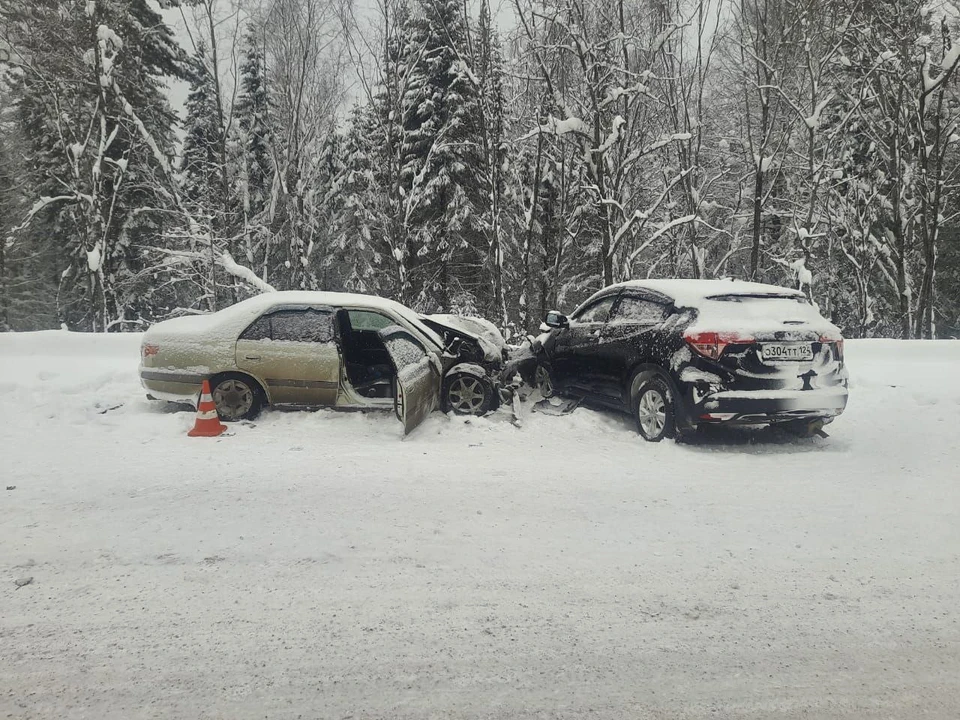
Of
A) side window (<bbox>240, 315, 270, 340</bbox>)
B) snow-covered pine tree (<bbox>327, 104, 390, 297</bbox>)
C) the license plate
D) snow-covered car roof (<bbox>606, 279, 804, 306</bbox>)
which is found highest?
snow-covered pine tree (<bbox>327, 104, 390, 297</bbox>)

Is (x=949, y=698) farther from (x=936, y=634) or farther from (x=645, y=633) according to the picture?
(x=645, y=633)

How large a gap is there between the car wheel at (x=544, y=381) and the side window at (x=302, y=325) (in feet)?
9.97

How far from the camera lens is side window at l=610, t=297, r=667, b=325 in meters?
6.64

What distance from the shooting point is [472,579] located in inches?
130

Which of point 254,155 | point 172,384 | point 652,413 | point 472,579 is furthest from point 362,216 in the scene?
point 472,579

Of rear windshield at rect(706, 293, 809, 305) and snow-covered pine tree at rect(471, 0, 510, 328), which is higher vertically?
snow-covered pine tree at rect(471, 0, 510, 328)

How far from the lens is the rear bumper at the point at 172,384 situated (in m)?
6.89

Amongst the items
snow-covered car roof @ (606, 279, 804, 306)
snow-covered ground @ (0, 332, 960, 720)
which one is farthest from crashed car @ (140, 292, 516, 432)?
snow-covered car roof @ (606, 279, 804, 306)

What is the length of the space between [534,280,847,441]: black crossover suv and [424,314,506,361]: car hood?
146 cm

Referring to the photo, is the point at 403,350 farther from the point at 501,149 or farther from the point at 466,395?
the point at 501,149

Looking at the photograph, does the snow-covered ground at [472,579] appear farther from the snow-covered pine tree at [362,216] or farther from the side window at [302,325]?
the snow-covered pine tree at [362,216]

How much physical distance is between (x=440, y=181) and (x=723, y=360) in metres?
17.6

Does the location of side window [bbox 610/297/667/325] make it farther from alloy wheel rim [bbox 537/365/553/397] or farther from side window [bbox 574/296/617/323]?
alloy wheel rim [bbox 537/365/553/397]

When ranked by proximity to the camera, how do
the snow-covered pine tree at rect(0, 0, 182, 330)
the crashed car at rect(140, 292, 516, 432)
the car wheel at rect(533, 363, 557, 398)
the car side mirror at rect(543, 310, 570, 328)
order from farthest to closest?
the snow-covered pine tree at rect(0, 0, 182, 330), the car wheel at rect(533, 363, 557, 398), the car side mirror at rect(543, 310, 570, 328), the crashed car at rect(140, 292, 516, 432)
